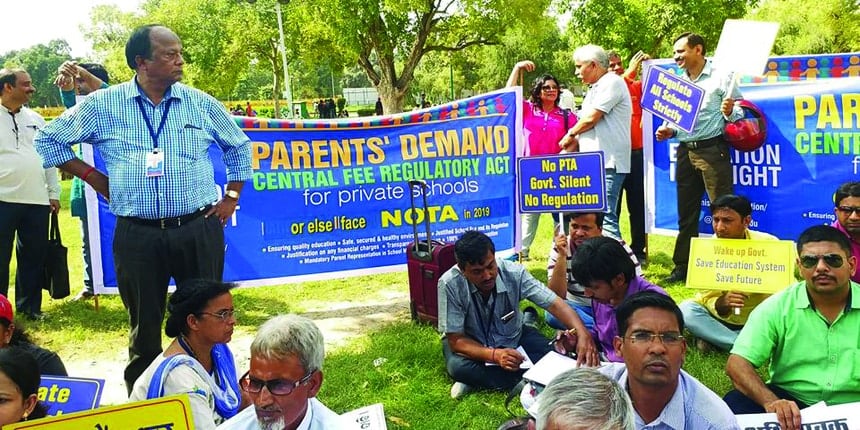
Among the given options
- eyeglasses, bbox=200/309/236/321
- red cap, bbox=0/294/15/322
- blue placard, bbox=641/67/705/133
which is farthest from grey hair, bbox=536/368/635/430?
blue placard, bbox=641/67/705/133

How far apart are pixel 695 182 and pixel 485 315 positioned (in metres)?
3.07

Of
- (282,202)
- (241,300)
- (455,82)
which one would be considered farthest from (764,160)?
(455,82)

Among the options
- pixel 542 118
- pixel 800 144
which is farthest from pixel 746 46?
pixel 542 118

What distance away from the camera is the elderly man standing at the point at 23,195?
A: 590 cm

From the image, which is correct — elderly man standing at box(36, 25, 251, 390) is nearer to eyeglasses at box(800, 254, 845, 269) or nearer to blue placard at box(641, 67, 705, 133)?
eyeglasses at box(800, 254, 845, 269)

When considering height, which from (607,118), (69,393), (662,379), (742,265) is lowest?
(69,393)

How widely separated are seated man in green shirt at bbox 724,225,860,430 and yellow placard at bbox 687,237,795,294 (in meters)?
0.90

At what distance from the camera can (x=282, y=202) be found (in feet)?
20.6

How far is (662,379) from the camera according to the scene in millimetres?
2527

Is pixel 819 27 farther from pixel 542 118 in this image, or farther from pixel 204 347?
pixel 204 347

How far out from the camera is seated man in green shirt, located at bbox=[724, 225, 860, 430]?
123 inches

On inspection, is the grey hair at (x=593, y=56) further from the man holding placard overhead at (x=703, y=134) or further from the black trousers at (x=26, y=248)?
the black trousers at (x=26, y=248)

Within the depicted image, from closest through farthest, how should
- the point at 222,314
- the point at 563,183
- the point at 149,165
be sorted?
1. the point at 222,314
2. the point at 149,165
3. the point at 563,183

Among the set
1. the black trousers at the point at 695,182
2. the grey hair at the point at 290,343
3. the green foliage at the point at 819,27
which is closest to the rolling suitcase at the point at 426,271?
the black trousers at the point at 695,182
